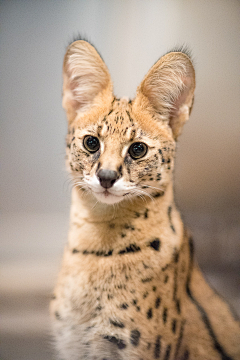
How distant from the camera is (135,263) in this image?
95cm

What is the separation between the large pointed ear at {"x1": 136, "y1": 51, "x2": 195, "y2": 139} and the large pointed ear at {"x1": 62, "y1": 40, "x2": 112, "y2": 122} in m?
0.13

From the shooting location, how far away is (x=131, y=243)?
38.0 inches

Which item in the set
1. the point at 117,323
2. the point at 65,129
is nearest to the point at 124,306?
the point at 117,323

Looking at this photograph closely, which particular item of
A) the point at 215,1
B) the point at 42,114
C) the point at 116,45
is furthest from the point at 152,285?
the point at 215,1

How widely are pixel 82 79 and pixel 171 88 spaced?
0.99 ft

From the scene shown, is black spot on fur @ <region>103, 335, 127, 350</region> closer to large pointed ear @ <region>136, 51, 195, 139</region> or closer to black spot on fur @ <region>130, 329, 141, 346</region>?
black spot on fur @ <region>130, 329, 141, 346</region>

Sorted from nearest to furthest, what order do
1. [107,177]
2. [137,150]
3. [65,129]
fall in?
[107,177], [137,150], [65,129]

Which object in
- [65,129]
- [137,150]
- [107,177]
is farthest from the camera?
[65,129]

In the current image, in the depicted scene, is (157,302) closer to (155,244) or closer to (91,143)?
(155,244)

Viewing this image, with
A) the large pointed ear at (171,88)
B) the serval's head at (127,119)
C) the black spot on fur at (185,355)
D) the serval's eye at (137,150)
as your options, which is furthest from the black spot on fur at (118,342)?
the large pointed ear at (171,88)

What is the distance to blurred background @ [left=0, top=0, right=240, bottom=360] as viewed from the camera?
1.01 metres

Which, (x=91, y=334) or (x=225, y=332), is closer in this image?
(x=91, y=334)

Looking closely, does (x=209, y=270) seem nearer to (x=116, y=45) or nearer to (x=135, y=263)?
(x=135, y=263)

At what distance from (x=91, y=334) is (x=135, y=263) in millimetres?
259
